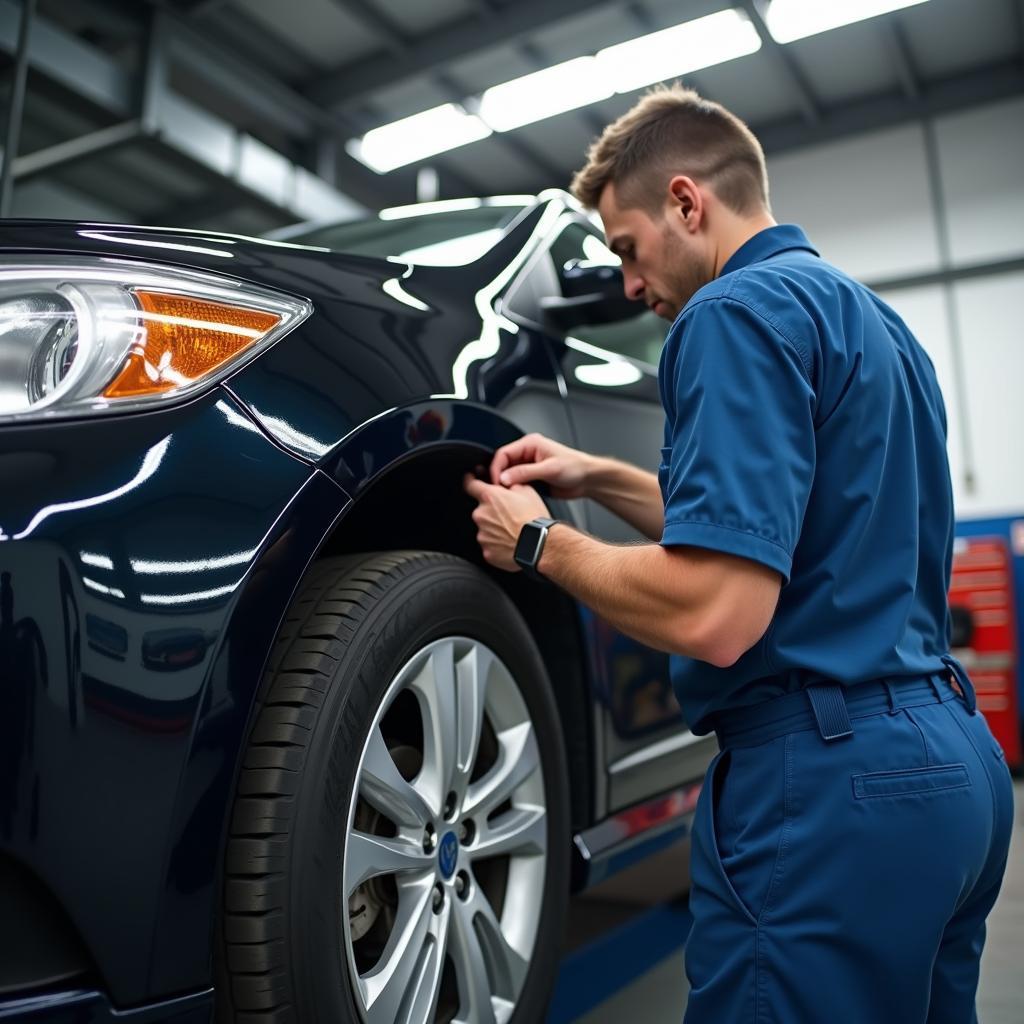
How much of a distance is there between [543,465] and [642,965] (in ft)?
3.46

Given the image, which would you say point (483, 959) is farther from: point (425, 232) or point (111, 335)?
point (425, 232)

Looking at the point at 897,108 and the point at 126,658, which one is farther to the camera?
the point at 897,108

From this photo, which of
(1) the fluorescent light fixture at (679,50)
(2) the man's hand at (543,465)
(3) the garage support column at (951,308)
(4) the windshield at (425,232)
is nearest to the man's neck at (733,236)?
(2) the man's hand at (543,465)

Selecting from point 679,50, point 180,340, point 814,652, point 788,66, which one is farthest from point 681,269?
point 788,66

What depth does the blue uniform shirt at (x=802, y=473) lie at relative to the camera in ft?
2.81

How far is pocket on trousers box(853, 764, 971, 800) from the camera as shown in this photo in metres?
0.88

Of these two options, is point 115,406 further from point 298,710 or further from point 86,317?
point 298,710

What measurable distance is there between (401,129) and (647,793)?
271 inches

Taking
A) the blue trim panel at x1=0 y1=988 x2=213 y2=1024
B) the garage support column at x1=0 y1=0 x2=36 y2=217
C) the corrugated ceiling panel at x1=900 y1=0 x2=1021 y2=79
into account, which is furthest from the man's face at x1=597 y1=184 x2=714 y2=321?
the corrugated ceiling panel at x1=900 y1=0 x2=1021 y2=79

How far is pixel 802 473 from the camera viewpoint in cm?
87

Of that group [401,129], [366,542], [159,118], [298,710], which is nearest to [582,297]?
[366,542]

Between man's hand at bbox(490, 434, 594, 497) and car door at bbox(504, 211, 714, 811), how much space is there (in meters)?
0.09

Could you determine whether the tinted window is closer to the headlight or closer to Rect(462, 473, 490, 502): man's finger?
→ Rect(462, 473, 490, 502): man's finger

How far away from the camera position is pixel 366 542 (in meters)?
1.26
